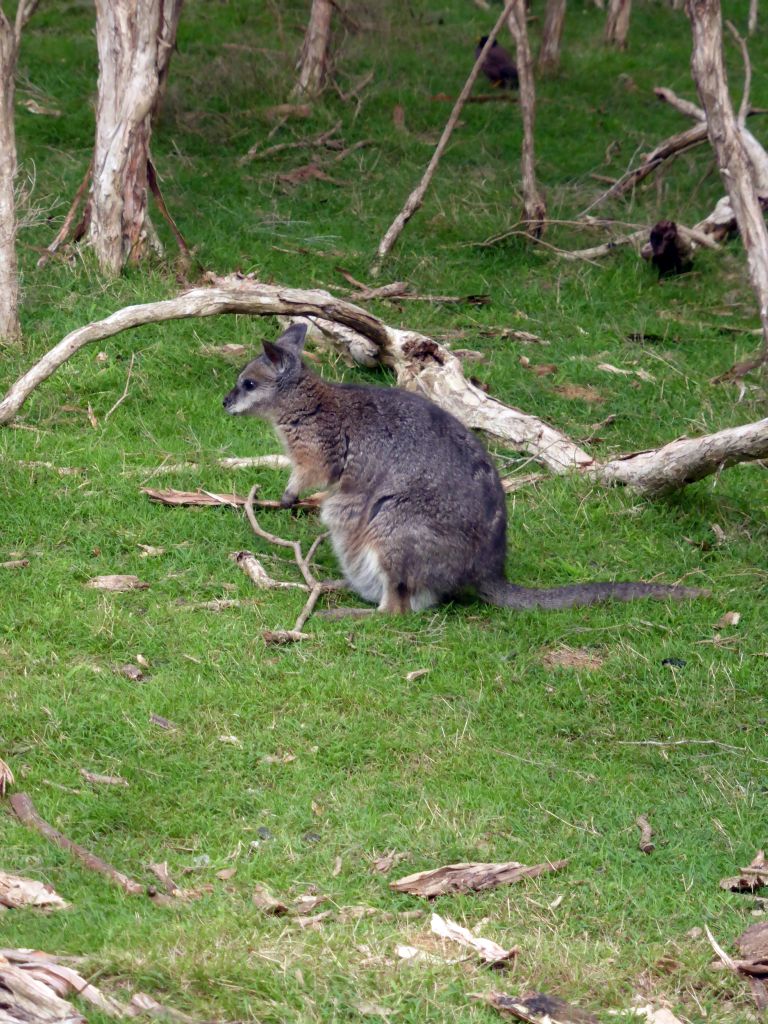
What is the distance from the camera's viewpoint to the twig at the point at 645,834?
186 inches

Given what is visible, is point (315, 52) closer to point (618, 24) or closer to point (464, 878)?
point (618, 24)

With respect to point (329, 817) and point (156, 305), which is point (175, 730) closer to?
point (329, 817)

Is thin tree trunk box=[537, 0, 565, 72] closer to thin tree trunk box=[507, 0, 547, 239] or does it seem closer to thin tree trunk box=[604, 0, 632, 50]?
thin tree trunk box=[604, 0, 632, 50]

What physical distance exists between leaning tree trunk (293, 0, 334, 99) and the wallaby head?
23.0 ft

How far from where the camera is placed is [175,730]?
17.4ft

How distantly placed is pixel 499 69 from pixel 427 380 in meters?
7.86

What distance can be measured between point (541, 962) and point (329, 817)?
3.60 feet

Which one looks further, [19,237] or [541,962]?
[19,237]

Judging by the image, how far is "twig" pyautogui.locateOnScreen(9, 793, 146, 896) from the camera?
438cm

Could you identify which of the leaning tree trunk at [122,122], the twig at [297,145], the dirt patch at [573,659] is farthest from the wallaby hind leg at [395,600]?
the twig at [297,145]

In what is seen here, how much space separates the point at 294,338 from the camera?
23.6 feet

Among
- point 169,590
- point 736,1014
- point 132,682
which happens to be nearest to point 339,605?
point 169,590

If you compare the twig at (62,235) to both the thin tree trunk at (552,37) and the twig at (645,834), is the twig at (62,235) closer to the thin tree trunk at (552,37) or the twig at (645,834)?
the twig at (645,834)

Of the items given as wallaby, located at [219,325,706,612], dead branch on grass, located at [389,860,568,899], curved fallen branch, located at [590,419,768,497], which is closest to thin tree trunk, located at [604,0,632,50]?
curved fallen branch, located at [590,419,768,497]
